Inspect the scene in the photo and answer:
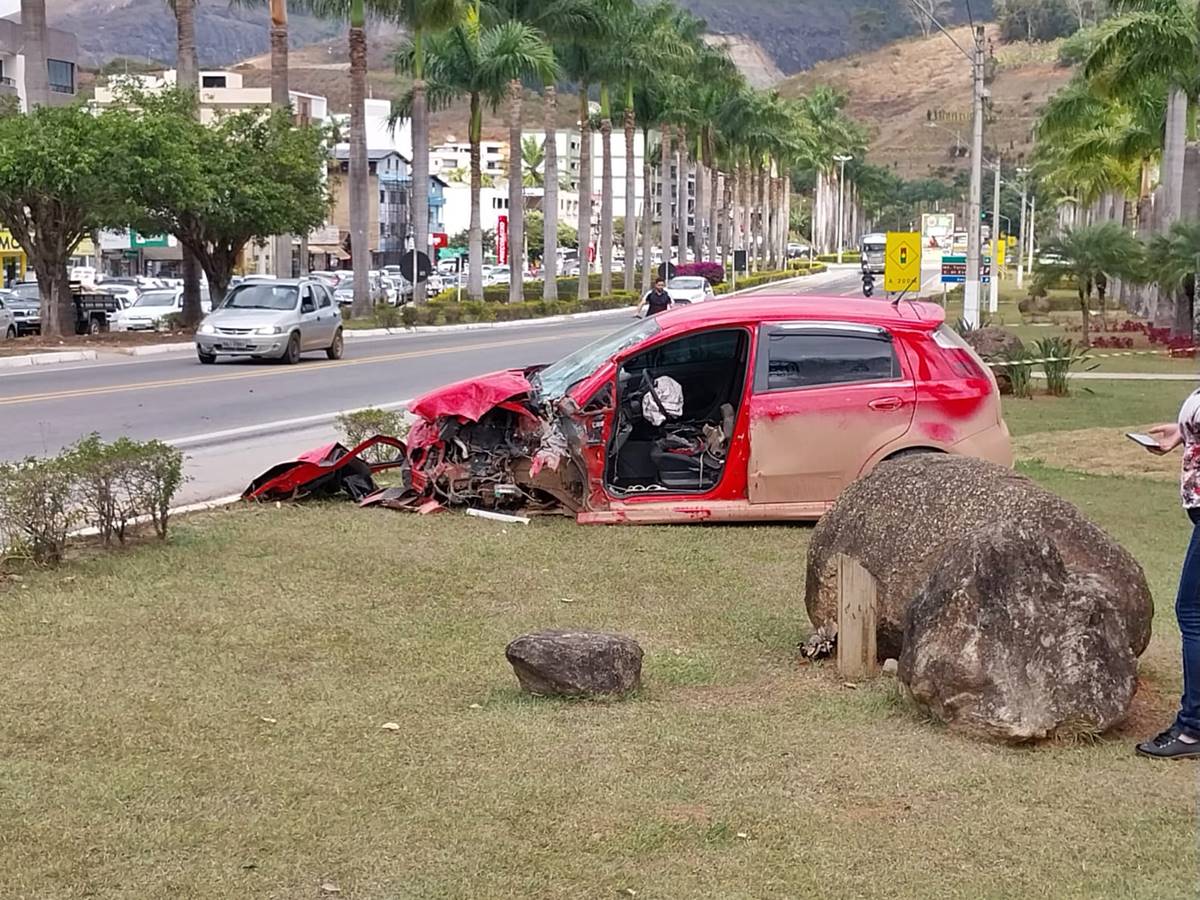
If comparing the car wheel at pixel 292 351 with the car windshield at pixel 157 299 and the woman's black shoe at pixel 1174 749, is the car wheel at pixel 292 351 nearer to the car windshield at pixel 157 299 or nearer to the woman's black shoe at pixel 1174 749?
the car windshield at pixel 157 299

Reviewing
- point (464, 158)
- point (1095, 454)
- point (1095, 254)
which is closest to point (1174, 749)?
point (1095, 454)

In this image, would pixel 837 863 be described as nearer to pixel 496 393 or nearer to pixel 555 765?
pixel 555 765

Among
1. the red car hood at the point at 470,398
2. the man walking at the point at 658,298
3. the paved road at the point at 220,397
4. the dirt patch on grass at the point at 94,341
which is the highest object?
the man walking at the point at 658,298

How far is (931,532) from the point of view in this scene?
278 inches

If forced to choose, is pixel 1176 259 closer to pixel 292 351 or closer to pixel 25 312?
pixel 292 351

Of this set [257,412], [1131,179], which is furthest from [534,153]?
[257,412]

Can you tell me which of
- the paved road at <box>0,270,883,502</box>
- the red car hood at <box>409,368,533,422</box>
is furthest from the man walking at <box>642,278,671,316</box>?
the red car hood at <box>409,368,533,422</box>

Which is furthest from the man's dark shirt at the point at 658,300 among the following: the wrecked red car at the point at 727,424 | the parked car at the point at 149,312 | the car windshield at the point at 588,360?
the wrecked red car at the point at 727,424

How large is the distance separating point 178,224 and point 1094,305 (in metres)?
37.3

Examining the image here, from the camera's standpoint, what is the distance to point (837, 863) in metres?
4.73

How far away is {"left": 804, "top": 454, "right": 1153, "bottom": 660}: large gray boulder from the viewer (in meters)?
6.59

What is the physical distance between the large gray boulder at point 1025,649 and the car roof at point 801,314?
202 inches

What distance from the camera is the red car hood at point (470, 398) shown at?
10789mm

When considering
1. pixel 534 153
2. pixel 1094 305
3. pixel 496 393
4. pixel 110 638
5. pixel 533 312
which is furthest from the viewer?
pixel 534 153
